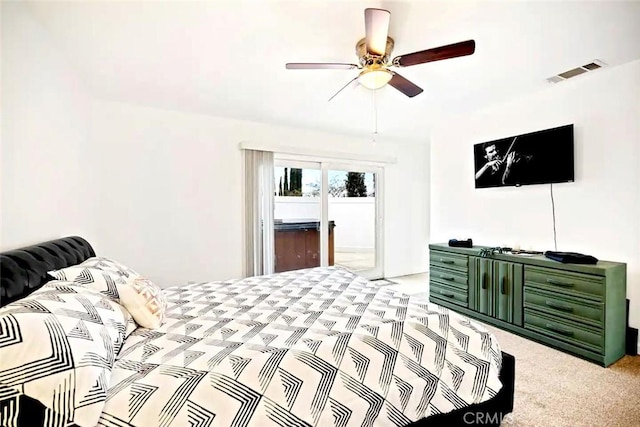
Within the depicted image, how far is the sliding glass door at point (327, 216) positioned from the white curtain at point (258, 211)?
27 centimetres

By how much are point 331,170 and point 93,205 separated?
10.4ft

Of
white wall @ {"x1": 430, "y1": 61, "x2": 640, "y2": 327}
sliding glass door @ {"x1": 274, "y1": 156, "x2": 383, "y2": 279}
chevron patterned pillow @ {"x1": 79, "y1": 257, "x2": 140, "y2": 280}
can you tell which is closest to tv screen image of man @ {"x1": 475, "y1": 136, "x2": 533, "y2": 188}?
white wall @ {"x1": 430, "y1": 61, "x2": 640, "y2": 327}

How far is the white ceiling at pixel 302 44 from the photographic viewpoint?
72.0 inches

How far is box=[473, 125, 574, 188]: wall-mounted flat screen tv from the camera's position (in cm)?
290

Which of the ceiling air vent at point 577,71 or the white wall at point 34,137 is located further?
the ceiling air vent at point 577,71

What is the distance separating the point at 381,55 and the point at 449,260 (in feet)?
8.58

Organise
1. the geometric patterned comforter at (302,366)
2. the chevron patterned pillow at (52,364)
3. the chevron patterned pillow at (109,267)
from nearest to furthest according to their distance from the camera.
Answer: the chevron patterned pillow at (52,364) < the geometric patterned comforter at (302,366) < the chevron patterned pillow at (109,267)

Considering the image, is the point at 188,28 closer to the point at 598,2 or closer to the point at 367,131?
the point at 598,2

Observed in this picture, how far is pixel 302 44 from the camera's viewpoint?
86.7 inches

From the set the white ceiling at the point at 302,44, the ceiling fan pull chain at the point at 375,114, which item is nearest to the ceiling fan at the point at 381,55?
the white ceiling at the point at 302,44

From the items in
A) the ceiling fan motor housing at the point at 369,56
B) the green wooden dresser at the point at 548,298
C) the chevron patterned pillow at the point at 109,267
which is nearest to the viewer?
the chevron patterned pillow at the point at 109,267

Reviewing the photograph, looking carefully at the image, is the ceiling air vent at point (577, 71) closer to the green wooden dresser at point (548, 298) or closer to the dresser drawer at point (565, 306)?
the green wooden dresser at point (548, 298)

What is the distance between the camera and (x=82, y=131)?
2.84 m

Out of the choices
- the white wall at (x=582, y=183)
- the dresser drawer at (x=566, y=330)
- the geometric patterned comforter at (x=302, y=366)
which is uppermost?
the white wall at (x=582, y=183)
